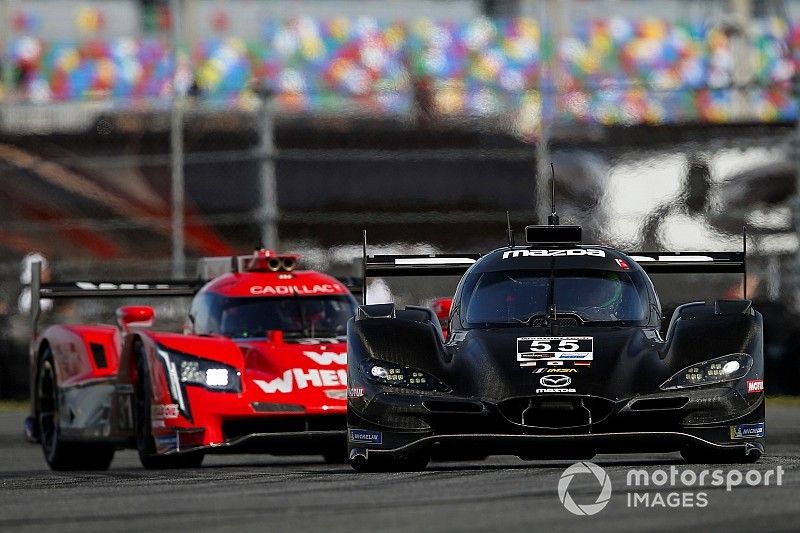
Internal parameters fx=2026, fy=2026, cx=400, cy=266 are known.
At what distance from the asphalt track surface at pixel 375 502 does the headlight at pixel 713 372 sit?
399 mm

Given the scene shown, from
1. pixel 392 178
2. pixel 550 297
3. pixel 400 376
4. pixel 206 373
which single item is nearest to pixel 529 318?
pixel 550 297

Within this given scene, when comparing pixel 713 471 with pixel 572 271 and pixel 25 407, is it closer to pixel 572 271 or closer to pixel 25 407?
pixel 572 271

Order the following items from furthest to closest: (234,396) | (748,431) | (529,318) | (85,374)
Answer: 1. (85,374)
2. (234,396)
3. (529,318)
4. (748,431)

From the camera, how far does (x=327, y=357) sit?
11164 mm

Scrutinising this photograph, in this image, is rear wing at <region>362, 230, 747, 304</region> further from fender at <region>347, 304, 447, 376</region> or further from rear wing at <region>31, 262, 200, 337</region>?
rear wing at <region>31, 262, 200, 337</region>

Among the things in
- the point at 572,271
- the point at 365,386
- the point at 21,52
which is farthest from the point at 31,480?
the point at 21,52

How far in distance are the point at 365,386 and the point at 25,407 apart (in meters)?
9.82

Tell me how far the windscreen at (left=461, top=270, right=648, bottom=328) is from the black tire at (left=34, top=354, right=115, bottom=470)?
3.05 m

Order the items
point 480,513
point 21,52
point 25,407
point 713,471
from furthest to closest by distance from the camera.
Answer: point 21,52
point 25,407
point 713,471
point 480,513

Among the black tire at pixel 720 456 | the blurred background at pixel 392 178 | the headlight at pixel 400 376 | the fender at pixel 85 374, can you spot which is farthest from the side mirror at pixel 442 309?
the blurred background at pixel 392 178

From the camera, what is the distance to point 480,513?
6828mm

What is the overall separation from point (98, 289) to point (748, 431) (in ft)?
18.5

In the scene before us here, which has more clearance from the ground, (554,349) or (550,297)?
(550,297)

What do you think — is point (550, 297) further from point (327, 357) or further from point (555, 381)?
point (327, 357)
